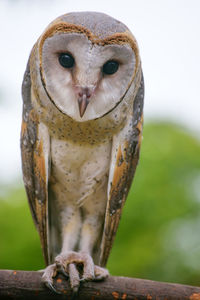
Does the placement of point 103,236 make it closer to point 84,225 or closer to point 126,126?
point 84,225

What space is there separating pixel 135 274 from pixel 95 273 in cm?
199

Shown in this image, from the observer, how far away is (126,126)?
9.18ft

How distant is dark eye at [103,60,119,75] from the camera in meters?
2.41

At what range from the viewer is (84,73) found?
231cm

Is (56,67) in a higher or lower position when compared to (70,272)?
higher

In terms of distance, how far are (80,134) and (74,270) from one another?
2.61 ft

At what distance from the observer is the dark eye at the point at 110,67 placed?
2406 millimetres

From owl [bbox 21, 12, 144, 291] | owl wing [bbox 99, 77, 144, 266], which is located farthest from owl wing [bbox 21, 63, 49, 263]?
owl wing [bbox 99, 77, 144, 266]

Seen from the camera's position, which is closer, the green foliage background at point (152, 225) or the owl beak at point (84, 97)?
the owl beak at point (84, 97)

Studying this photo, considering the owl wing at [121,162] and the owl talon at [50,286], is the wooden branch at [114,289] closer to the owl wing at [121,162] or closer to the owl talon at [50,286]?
the owl talon at [50,286]

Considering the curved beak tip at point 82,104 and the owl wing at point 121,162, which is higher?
the curved beak tip at point 82,104

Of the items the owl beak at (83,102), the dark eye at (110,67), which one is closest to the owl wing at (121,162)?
the dark eye at (110,67)

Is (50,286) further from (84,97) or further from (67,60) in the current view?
(67,60)

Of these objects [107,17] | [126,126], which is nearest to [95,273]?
[126,126]
